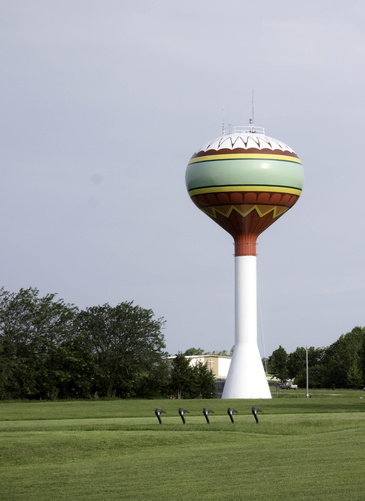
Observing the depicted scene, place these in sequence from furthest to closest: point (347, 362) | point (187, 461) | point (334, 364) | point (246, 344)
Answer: point (334, 364), point (347, 362), point (246, 344), point (187, 461)

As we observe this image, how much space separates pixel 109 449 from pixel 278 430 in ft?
21.7

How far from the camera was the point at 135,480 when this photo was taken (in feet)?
50.5

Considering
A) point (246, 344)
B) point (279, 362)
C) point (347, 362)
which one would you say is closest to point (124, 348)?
point (246, 344)

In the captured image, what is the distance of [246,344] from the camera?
5109 cm

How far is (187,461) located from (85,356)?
43.0 m

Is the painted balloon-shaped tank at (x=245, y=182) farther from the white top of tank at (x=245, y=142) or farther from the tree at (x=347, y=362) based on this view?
the tree at (x=347, y=362)

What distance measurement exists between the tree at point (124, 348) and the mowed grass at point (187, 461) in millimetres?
33587

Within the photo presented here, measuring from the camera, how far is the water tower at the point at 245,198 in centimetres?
4962

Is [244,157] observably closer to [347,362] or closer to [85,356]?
[85,356]

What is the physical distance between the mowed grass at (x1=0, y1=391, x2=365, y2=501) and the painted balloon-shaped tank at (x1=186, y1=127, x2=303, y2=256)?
22192 millimetres

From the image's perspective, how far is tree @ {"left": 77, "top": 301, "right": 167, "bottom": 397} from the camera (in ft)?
207

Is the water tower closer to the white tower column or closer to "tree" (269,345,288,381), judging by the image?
the white tower column

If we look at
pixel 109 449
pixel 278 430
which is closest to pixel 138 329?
pixel 278 430

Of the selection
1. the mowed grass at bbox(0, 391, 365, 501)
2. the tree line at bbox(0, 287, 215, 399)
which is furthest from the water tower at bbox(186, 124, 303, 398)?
the mowed grass at bbox(0, 391, 365, 501)
